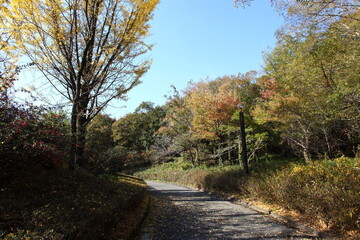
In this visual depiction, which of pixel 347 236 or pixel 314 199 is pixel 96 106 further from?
pixel 347 236

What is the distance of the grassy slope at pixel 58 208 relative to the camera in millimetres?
2649

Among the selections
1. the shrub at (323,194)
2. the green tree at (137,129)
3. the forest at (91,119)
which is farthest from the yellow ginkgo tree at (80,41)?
the green tree at (137,129)

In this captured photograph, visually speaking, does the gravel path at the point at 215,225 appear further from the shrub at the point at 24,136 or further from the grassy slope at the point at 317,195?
the shrub at the point at 24,136

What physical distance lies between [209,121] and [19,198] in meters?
13.0

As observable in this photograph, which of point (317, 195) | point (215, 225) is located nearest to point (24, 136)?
point (215, 225)

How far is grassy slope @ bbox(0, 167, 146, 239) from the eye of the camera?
2649 mm

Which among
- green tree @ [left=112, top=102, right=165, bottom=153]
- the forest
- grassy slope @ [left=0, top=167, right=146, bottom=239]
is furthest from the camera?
green tree @ [left=112, top=102, right=165, bottom=153]

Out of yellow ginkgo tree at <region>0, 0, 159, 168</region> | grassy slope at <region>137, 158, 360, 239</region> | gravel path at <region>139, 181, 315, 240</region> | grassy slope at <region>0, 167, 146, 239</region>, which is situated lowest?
gravel path at <region>139, 181, 315, 240</region>

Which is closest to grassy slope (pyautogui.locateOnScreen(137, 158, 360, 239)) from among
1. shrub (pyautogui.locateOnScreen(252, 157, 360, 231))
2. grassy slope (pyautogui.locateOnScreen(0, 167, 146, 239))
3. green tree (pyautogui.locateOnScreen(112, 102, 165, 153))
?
shrub (pyautogui.locateOnScreen(252, 157, 360, 231))

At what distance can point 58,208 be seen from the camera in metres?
3.62

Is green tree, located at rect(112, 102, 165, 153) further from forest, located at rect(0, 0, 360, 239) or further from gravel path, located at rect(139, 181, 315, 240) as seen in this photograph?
gravel path, located at rect(139, 181, 315, 240)

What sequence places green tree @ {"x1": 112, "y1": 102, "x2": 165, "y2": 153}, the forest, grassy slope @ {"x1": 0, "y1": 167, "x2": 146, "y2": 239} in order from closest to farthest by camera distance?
1. grassy slope @ {"x1": 0, "y1": 167, "x2": 146, "y2": 239}
2. the forest
3. green tree @ {"x1": 112, "y1": 102, "x2": 165, "y2": 153}

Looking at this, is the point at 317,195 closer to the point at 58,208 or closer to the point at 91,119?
the point at 58,208

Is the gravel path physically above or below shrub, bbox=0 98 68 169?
below
